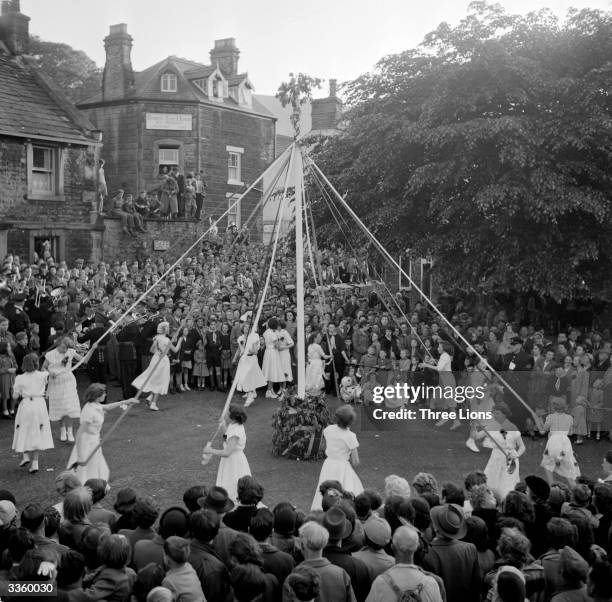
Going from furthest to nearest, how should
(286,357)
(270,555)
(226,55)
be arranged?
(226,55) < (286,357) < (270,555)

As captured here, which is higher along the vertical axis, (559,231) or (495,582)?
(559,231)

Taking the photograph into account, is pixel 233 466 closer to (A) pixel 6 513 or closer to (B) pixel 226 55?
(A) pixel 6 513

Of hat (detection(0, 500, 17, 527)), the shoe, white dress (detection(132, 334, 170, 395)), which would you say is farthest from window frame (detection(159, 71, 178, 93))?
hat (detection(0, 500, 17, 527))

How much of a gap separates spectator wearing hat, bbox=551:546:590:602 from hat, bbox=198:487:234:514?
8.13 feet

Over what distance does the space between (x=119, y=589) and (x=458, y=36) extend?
14.3 metres

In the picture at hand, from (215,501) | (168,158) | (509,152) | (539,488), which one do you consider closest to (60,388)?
(215,501)

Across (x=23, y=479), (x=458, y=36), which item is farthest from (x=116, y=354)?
(x=458, y=36)

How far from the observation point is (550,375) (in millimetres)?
12648

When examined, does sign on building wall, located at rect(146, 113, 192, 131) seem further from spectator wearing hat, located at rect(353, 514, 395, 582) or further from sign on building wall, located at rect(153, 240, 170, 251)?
spectator wearing hat, located at rect(353, 514, 395, 582)

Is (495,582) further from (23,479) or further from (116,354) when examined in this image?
(116,354)

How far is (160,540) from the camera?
5.12 meters

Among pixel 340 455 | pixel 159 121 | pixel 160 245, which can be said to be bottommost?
pixel 340 455

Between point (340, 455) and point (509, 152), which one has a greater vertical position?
point (509, 152)

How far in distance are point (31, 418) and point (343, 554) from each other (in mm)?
6614
